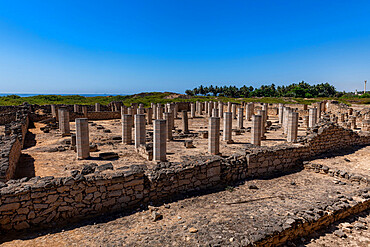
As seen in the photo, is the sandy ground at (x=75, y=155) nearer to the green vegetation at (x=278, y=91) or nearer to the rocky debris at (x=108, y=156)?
the rocky debris at (x=108, y=156)

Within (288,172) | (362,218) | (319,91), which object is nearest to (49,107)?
(288,172)

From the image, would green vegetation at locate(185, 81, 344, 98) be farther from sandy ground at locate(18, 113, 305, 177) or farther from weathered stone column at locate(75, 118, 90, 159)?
weathered stone column at locate(75, 118, 90, 159)

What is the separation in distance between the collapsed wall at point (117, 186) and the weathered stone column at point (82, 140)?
4292mm

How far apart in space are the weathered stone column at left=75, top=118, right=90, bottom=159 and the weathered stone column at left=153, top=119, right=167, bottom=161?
4016 millimetres

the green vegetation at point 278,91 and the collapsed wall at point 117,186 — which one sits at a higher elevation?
the green vegetation at point 278,91

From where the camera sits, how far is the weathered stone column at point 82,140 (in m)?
12.3

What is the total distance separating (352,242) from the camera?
253 inches

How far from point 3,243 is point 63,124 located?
14391 mm

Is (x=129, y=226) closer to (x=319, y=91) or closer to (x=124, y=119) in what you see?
(x=124, y=119)

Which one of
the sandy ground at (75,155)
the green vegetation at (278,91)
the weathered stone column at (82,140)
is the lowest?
the sandy ground at (75,155)

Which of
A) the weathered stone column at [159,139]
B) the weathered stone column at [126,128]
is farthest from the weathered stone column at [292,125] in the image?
the weathered stone column at [126,128]

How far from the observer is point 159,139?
1126 centimetres

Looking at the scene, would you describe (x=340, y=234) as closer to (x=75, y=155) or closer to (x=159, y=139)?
(x=159, y=139)

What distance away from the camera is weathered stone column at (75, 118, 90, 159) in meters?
12.3
